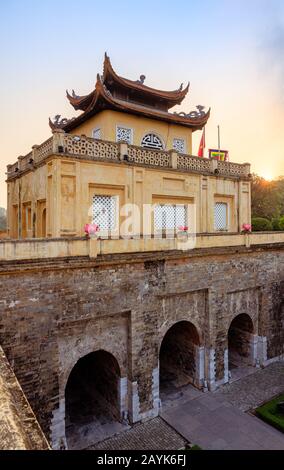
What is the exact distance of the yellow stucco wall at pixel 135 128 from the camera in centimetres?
1343

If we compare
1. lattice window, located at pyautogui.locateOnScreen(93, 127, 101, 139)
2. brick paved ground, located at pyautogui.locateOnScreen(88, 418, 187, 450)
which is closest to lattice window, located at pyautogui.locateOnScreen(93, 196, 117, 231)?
lattice window, located at pyautogui.locateOnScreen(93, 127, 101, 139)

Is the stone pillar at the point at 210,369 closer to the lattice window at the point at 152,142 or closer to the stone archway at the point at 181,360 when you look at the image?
the stone archway at the point at 181,360

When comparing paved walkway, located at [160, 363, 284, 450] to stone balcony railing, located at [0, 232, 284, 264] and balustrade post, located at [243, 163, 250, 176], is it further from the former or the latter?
balustrade post, located at [243, 163, 250, 176]

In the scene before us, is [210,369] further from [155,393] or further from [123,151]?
[123,151]

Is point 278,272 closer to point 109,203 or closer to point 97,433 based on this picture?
point 109,203


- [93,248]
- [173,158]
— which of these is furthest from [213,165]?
[93,248]

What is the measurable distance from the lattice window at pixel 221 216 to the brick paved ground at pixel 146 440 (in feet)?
30.0

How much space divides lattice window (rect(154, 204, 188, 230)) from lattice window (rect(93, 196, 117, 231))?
2.06 meters

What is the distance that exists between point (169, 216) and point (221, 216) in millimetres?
3316

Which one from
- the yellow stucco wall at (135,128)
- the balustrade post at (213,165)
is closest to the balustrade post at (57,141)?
the yellow stucco wall at (135,128)

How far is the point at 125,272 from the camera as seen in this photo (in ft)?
32.8

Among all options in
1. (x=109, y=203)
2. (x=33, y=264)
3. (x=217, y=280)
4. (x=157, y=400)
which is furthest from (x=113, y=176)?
(x=157, y=400)
